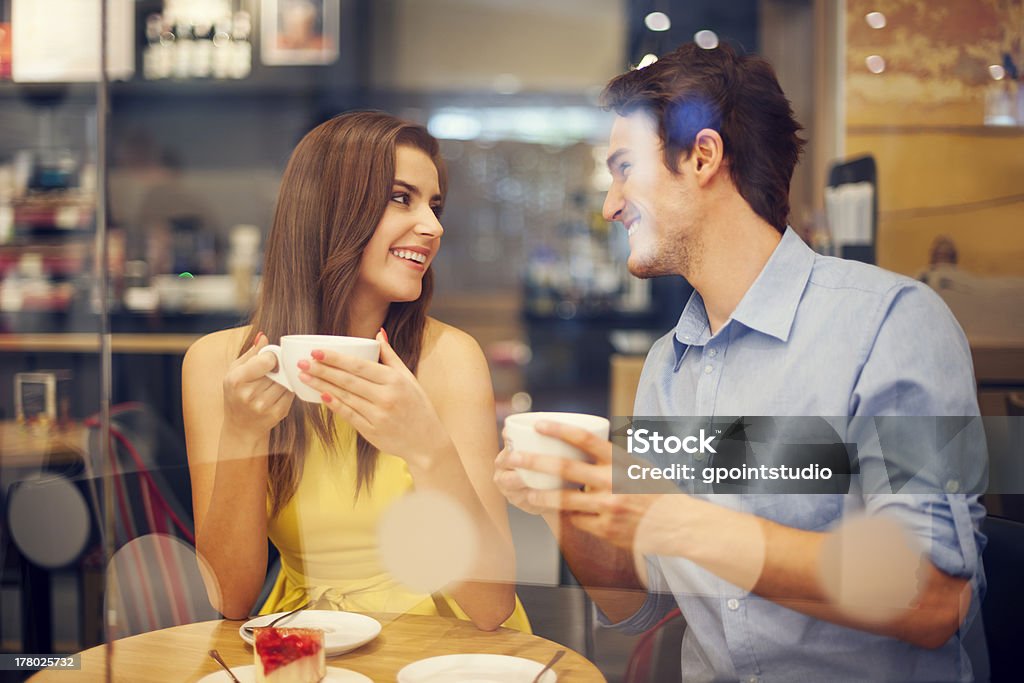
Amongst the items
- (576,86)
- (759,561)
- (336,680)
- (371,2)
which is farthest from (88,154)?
(759,561)

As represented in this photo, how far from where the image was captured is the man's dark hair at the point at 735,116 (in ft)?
3.47

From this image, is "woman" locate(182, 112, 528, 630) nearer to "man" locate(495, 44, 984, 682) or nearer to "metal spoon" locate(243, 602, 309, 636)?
"metal spoon" locate(243, 602, 309, 636)

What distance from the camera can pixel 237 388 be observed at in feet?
3.93

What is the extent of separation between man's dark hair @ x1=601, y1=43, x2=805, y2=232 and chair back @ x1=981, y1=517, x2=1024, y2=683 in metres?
0.46

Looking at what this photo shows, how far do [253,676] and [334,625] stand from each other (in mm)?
124

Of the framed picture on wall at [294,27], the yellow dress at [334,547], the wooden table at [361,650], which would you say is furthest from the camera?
the framed picture on wall at [294,27]

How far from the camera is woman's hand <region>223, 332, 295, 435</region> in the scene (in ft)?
3.85

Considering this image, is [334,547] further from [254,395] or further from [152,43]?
[152,43]

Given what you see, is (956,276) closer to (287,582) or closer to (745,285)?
(745,285)

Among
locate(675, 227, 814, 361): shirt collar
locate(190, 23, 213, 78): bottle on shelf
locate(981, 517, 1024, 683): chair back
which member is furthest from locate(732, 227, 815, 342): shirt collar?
locate(190, 23, 213, 78): bottle on shelf

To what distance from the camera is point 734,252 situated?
107 centimetres

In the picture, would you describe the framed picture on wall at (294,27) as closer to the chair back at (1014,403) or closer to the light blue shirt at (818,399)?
the light blue shirt at (818,399)

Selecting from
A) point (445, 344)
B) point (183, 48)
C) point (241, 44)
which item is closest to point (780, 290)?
point (445, 344)

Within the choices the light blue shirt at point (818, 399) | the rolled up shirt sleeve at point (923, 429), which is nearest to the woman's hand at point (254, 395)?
the light blue shirt at point (818, 399)
